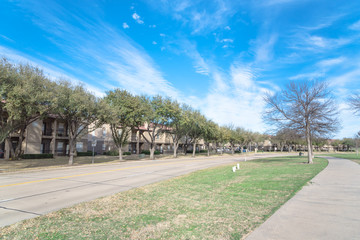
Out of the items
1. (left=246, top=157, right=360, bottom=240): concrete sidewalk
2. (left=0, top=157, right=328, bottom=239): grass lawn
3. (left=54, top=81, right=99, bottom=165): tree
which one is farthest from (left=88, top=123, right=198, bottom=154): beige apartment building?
(left=246, top=157, right=360, bottom=240): concrete sidewalk

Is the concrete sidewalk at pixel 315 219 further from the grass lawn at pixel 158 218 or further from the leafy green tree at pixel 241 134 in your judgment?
the leafy green tree at pixel 241 134

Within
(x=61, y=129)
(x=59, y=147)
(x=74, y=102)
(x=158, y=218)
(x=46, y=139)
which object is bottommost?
(x=158, y=218)

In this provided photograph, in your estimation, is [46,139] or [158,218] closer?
[158,218]

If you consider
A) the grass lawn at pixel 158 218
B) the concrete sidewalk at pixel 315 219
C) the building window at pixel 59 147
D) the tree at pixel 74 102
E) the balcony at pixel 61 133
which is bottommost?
the grass lawn at pixel 158 218

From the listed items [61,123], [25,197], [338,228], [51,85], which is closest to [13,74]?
[51,85]

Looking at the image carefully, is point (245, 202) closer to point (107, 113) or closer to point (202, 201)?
point (202, 201)

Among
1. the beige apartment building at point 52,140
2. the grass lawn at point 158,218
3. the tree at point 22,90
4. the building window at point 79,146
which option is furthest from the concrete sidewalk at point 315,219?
the building window at point 79,146

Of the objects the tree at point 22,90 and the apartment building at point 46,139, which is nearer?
the tree at point 22,90

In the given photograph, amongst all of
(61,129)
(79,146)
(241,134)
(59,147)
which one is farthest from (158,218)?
(241,134)

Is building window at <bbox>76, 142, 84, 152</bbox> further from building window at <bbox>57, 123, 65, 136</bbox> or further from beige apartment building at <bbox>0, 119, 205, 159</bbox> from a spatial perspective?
building window at <bbox>57, 123, 65, 136</bbox>

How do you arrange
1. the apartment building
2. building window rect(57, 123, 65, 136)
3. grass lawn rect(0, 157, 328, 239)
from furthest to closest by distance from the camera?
building window rect(57, 123, 65, 136)
the apartment building
grass lawn rect(0, 157, 328, 239)

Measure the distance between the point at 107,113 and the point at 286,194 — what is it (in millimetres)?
20150

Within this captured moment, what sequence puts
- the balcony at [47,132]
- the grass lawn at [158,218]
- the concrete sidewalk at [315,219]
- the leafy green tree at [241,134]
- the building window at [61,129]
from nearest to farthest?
the concrete sidewalk at [315,219] → the grass lawn at [158,218] → the balcony at [47,132] → the building window at [61,129] → the leafy green tree at [241,134]

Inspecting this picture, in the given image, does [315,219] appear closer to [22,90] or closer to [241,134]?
[22,90]
